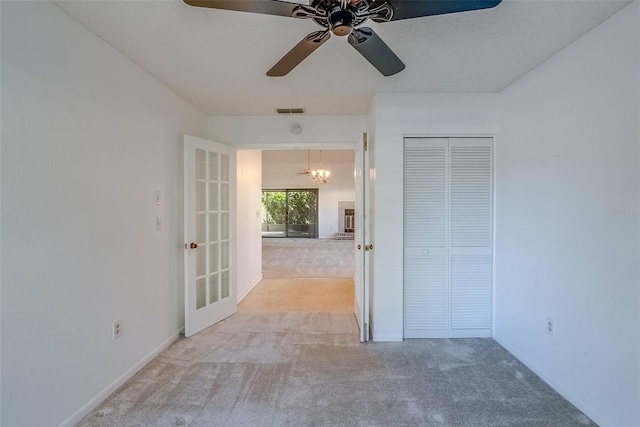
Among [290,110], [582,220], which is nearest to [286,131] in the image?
[290,110]

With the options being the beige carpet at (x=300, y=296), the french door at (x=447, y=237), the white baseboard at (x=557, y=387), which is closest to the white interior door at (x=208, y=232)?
the beige carpet at (x=300, y=296)

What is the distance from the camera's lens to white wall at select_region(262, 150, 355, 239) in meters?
10.1

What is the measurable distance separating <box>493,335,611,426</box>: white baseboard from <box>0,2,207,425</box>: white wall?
3.07 metres

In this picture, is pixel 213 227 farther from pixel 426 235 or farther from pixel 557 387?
pixel 557 387

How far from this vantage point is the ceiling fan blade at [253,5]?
1177mm

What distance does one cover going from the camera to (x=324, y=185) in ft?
34.6

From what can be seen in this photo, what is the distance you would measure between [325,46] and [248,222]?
294cm

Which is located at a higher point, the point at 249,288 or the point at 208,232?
the point at 208,232

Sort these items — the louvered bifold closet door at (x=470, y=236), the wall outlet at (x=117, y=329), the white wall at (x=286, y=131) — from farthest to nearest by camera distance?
the white wall at (x=286, y=131) < the louvered bifold closet door at (x=470, y=236) < the wall outlet at (x=117, y=329)

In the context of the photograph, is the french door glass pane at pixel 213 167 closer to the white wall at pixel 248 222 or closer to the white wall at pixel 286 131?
the white wall at pixel 286 131

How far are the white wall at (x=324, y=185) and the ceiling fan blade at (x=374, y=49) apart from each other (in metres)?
8.01

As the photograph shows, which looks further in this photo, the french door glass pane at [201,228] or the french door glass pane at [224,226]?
the french door glass pane at [224,226]

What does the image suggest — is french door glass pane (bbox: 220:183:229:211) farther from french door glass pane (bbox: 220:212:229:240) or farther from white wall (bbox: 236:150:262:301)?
white wall (bbox: 236:150:262:301)

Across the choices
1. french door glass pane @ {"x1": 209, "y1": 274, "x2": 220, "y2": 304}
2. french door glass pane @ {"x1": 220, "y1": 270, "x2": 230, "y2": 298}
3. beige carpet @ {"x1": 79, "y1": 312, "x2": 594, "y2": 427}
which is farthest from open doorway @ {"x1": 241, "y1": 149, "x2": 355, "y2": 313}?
beige carpet @ {"x1": 79, "y1": 312, "x2": 594, "y2": 427}
